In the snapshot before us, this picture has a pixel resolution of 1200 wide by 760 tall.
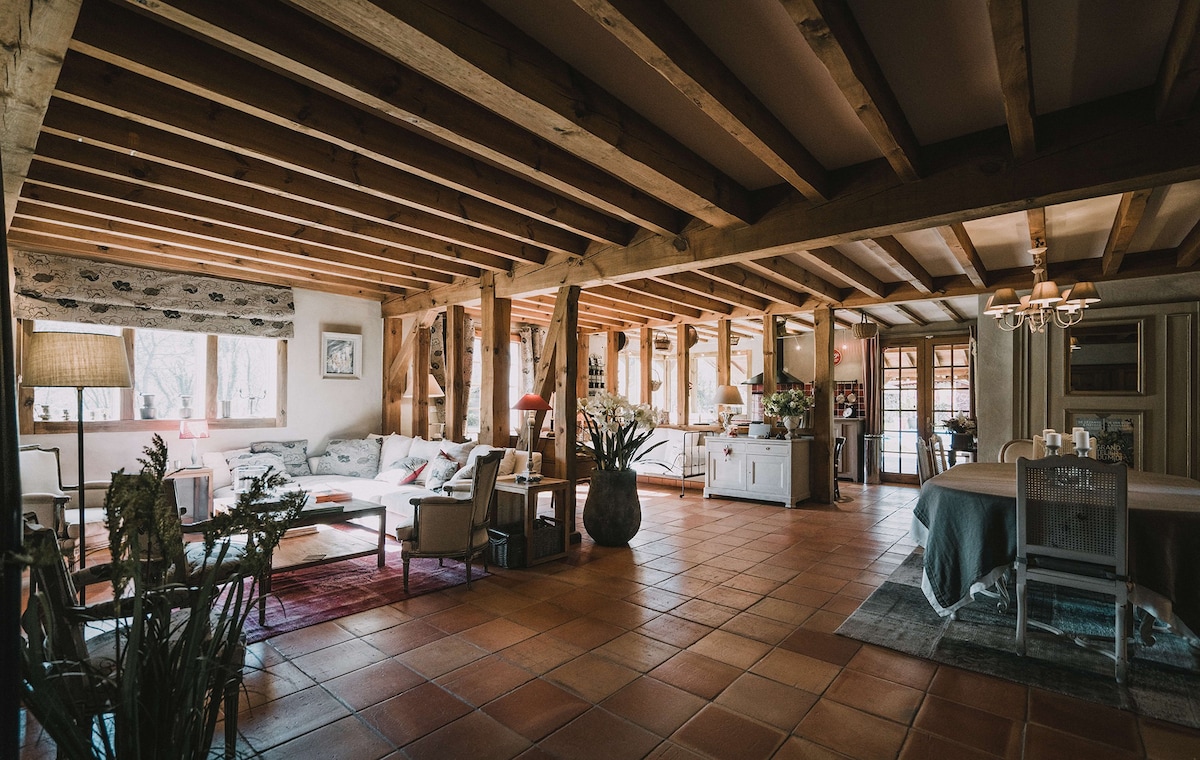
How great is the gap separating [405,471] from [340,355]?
75.2 inches

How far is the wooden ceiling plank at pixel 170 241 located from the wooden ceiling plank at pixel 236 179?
3.63 feet

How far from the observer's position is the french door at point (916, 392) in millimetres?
8961

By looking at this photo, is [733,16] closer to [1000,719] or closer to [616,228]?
[616,228]

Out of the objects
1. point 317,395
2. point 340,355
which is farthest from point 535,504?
point 340,355

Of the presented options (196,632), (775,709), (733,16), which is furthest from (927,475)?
(196,632)

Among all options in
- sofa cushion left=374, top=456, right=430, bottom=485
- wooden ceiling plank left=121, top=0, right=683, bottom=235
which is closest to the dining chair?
wooden ceiling plank left=121, top=0, right=683, bottom=235

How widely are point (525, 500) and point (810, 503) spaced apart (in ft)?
13.8

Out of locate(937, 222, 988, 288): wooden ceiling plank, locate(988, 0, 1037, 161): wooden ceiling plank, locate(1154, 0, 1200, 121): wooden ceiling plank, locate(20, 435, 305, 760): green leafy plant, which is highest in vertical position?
locate(1154, 0, 1200, 121): wooden ceiling plank

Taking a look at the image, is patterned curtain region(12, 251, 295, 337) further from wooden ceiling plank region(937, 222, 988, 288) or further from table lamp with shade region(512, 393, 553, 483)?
wooden ceiling plank region(937, 222, 988, 288)

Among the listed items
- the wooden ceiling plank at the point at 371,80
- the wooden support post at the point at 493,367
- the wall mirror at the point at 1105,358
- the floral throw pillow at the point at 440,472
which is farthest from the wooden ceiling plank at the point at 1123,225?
the floral throw pillow at the point at 440,472

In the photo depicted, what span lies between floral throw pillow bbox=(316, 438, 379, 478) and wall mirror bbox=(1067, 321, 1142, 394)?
7694mm

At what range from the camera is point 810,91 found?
257 cm

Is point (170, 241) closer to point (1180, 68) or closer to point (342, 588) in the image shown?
point (342, 588)

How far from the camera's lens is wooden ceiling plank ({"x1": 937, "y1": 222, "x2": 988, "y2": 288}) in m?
4.08
